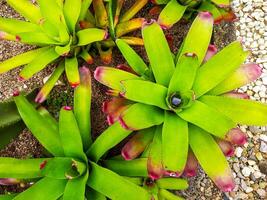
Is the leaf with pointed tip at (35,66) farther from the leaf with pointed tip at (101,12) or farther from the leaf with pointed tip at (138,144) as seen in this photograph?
the leaf with pointed tip at (138,144)

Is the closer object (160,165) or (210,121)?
(210,121)

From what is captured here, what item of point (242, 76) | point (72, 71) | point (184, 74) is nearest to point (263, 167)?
point (242, 76)

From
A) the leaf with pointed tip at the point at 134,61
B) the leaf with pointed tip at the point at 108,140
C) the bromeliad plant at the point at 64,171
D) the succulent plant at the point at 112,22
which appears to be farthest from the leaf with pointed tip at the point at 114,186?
the succulent plant at the point at 112,22

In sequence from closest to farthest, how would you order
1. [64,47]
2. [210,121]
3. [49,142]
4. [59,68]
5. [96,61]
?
[210,121] → [49,142] → [64,47] → [59,68] → [96,61]

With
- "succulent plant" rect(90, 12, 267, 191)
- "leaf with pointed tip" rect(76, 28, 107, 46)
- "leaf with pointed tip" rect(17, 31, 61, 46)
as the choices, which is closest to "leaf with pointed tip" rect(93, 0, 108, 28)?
"leaf with pointed tip" rect(76, 28, 107, 46)

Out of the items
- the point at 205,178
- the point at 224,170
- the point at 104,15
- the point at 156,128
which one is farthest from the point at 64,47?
the point at 205,178

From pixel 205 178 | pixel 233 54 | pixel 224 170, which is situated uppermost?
pixel 233 54

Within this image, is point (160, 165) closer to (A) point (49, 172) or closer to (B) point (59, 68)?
(A) point (49, 172)
